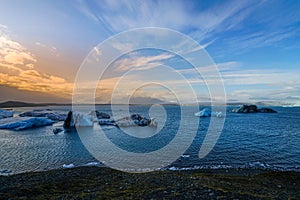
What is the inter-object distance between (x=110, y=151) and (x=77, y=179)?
8244 mm

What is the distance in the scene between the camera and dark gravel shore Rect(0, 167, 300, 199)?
22.8ft

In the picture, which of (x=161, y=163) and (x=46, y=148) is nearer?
(x=161, y=163)

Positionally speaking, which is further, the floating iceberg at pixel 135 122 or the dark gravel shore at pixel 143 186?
the floating iceberg at pixel 135 122

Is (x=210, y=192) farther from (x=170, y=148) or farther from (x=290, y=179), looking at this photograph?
(x=170, y=148)

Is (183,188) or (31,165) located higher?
(183,188)

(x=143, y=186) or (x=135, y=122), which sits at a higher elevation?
(x=135, y=122)

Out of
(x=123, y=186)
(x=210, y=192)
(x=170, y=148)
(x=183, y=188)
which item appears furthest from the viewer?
(x=170, y=148)

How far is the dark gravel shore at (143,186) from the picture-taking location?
6941 millimetres

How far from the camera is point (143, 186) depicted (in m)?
8.40

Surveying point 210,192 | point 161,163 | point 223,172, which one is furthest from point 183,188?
point 161,163

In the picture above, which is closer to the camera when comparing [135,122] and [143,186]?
[143,186]

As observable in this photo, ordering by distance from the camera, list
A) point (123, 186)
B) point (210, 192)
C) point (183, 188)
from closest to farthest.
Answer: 1. point (210, 192)
2. point (183, 188)
3. point (123, 186)

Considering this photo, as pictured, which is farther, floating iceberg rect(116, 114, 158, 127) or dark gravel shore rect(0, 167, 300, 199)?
floating iceberg rect(116, 114, 158, 127)

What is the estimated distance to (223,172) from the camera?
12.7m
